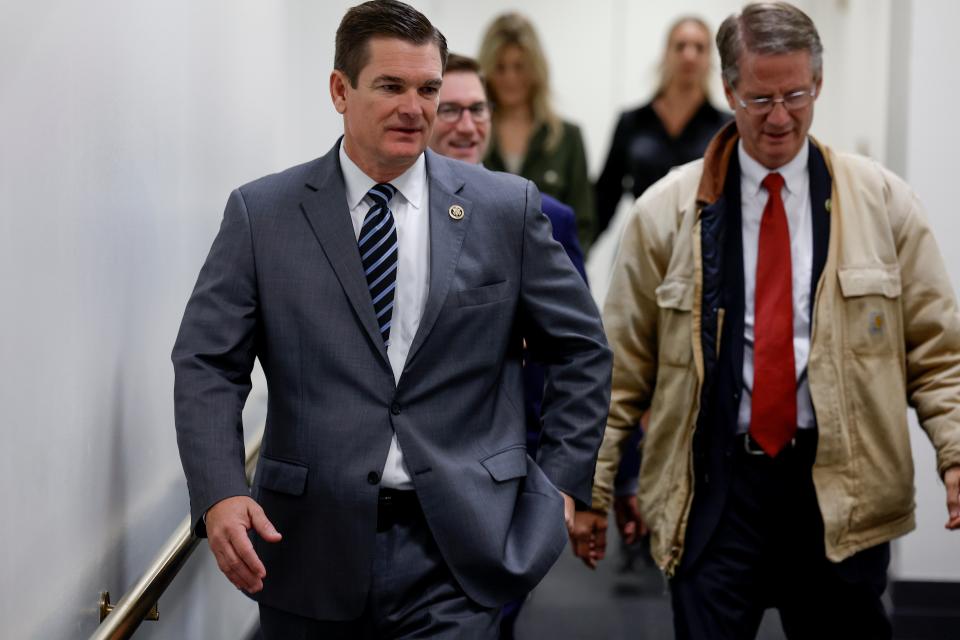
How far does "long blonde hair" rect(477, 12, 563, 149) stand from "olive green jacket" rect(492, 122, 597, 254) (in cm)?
4

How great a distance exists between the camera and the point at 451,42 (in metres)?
7.88

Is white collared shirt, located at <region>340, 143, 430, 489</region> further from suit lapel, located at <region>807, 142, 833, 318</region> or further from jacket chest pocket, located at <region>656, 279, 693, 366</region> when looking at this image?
suit lapel, located at <region>807, 142, 833, 318</region>

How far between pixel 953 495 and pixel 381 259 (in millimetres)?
1300

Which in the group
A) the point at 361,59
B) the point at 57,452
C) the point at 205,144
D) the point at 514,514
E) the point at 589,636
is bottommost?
the point at 589,636

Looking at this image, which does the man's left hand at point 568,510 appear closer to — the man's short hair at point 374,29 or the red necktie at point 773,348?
the red necktie at point 773,348

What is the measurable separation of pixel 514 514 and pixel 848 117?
577cm

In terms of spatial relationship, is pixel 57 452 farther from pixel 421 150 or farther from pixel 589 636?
pixel 589 636

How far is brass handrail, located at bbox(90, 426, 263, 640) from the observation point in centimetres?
221

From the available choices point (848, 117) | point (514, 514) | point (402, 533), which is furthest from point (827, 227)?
point (848, 117)

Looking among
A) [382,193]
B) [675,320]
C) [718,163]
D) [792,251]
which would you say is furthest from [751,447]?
[382,193]

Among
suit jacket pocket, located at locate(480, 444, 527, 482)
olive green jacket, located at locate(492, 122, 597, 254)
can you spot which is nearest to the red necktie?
suit jacket pocket, located at locate(480, 444, 527, 482)

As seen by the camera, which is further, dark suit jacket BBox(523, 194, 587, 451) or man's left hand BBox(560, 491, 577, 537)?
dark suit jacket BBox(523, 194, 587, 451)

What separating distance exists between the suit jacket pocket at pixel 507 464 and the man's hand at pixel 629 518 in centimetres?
92

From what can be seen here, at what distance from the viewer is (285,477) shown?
2305mm
